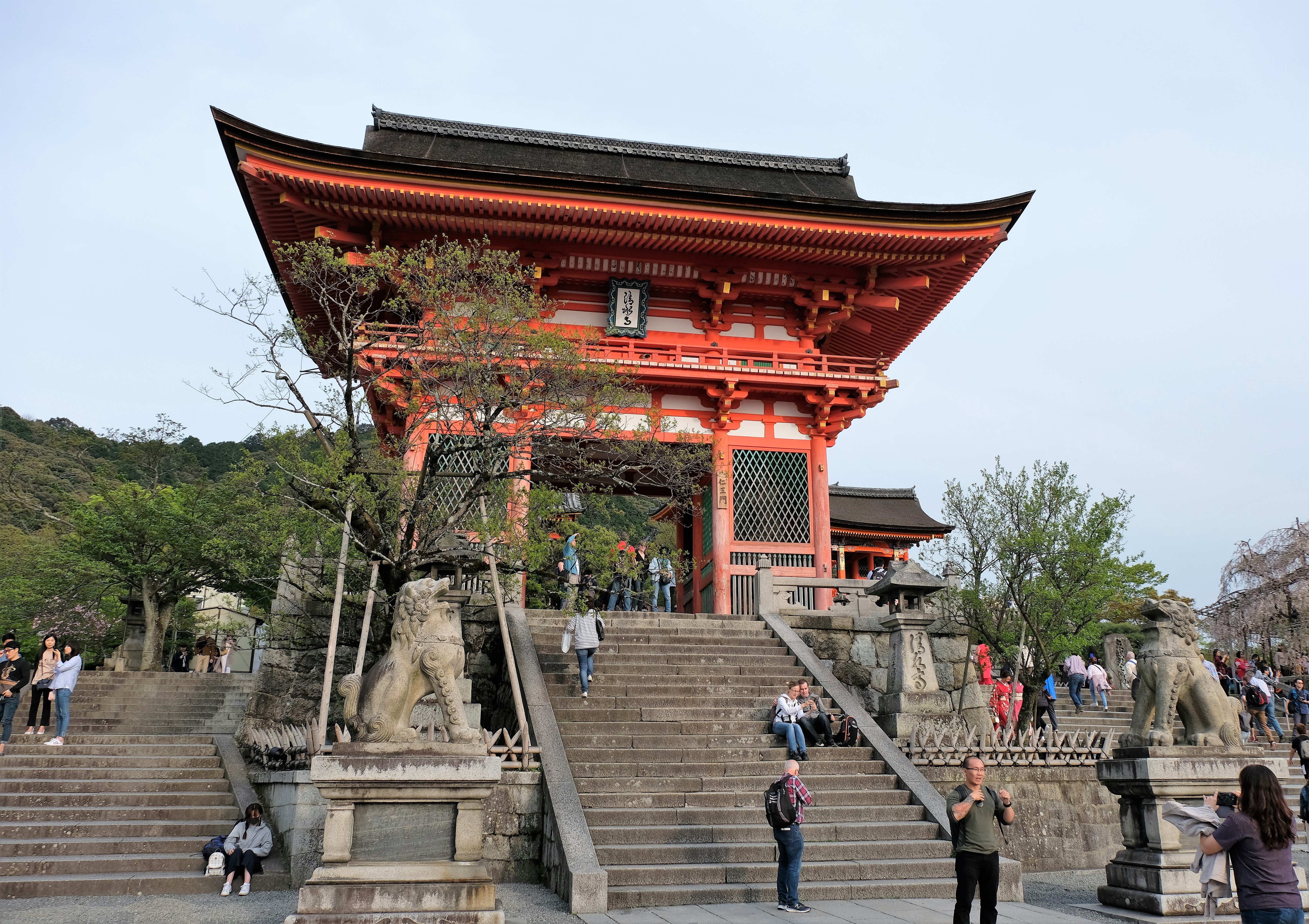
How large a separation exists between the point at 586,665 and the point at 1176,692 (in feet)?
21.7

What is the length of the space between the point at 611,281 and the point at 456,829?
42.9ft

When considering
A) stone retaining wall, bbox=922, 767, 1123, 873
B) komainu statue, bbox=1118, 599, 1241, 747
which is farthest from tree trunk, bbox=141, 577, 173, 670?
komainu statue, bbox=1118, 599, 1241, 747

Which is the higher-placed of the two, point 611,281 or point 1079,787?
point 611,281

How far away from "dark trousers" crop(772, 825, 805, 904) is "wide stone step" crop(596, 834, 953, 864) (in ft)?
3.10

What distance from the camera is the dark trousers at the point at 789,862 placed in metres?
7.40

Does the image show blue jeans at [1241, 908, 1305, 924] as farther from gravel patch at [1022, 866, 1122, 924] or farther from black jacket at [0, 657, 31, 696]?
black jacket at [0, 657, 31, 696]

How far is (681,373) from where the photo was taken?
16281 mm

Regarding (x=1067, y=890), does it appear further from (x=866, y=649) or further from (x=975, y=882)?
(x=866, y=649)

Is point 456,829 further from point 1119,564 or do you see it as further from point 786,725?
point 1119,564

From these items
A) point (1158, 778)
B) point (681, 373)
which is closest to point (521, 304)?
point (681, 373)

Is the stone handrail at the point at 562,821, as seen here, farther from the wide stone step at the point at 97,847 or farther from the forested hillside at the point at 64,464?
the forested hillside at the point at 64,464

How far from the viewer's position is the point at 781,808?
7359 mm

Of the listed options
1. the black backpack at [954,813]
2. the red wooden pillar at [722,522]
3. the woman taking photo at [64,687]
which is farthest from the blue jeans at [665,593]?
the black backpack at [954,813]

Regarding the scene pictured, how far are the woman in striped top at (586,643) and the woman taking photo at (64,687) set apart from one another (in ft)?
22.7
